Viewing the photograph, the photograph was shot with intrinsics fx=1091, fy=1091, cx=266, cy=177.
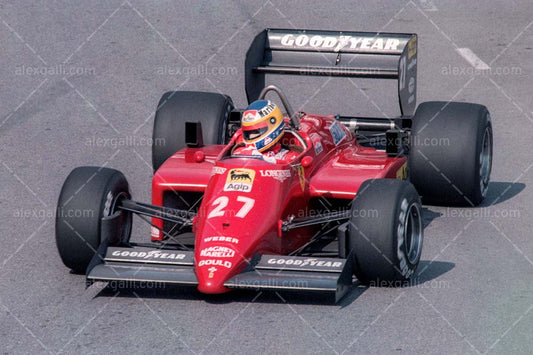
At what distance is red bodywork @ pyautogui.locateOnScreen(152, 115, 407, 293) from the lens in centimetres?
792

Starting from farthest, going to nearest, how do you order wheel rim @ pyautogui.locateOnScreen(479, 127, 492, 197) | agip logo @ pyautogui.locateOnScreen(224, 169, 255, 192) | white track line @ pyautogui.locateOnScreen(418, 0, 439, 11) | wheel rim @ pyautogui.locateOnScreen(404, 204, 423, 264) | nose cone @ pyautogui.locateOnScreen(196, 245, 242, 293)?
white track line @ pyautogui.locateOnScreen(418, 0, 439, 11)
wheel rim @ pyautogui.locateOnScreen(479, 127, 492, 197)
wheel rim @ pyautogui.locateOnScreen(404, 204, 423, 264)
agip logo @ pyautogui.locateOnScreen(224, 169, 255, 192)
nose cone @ pyautogui.locateOnScreen(196, 245, 242, 293)

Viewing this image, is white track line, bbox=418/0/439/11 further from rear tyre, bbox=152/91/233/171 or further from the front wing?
the front wing

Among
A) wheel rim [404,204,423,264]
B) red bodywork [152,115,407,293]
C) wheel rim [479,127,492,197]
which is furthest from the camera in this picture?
wheel rim [479,127,492,197]

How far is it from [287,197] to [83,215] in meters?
1.58

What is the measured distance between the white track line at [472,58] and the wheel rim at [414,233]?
7889 mm

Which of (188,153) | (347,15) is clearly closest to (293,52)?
(188,153)

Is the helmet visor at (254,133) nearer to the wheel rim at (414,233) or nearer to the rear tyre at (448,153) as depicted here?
the wheel rim at (414,233)

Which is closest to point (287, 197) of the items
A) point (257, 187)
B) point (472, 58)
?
point (257, 187)

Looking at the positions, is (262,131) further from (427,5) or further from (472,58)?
(427,5)

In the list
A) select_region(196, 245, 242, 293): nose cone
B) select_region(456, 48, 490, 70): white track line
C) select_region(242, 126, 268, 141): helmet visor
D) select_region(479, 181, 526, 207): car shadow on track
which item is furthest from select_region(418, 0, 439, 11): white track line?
select_region(196, 245, 242, 293): nose cone

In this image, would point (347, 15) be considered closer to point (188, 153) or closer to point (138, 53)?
point (138, 53)

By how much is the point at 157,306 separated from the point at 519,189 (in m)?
4.60

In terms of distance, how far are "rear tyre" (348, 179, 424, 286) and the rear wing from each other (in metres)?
3.02

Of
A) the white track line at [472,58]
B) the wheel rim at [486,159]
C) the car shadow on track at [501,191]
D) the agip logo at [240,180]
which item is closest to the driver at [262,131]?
the agip logo at [240,180]
